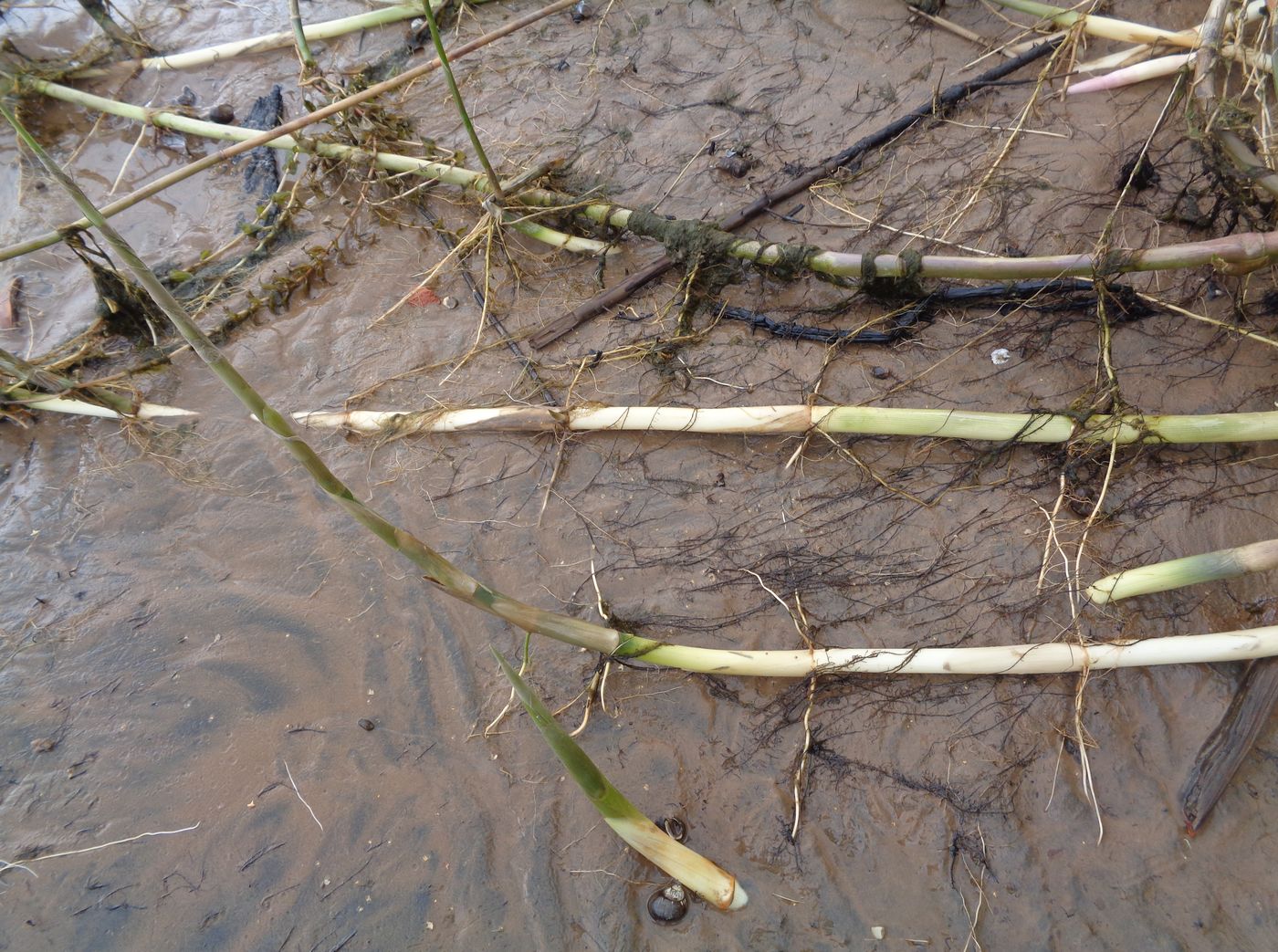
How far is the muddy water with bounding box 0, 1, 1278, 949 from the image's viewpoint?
76.3 inches

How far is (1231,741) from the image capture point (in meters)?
1.94

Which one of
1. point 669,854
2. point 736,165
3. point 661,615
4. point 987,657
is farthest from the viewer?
point 736,165

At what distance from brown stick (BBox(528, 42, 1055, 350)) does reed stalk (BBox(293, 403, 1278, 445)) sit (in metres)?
0.45

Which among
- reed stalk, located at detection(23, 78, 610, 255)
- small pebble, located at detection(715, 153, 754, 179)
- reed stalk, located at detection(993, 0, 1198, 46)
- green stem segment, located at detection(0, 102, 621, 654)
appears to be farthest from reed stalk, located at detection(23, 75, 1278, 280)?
green stem segment, located at detection(0, 102, 621, 654)

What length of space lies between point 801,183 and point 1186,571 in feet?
6.80

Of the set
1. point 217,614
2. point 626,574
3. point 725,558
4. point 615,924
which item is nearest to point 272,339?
point 217,614

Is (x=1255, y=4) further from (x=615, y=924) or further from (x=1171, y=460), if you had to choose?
(x=615, y=924)

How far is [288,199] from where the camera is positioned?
11.7 feet

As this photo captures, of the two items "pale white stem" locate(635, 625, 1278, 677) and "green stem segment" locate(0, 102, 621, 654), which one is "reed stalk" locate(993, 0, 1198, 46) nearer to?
"pale white stem" locate(635, 625, 1278, 677)

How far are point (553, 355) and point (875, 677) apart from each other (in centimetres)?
170

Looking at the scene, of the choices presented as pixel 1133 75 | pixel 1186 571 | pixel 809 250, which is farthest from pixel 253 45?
pixel 1186 571

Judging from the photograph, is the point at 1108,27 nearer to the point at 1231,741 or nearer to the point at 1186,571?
the point at 1186,571

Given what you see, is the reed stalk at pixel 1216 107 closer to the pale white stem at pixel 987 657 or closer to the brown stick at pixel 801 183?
the brown stick at pixel 801 183

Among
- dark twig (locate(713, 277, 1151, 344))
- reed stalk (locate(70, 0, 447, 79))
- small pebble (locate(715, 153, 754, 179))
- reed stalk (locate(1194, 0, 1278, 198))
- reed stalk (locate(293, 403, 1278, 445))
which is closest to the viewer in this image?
reed stalk (locate(1194, 0, 1278, 198))
